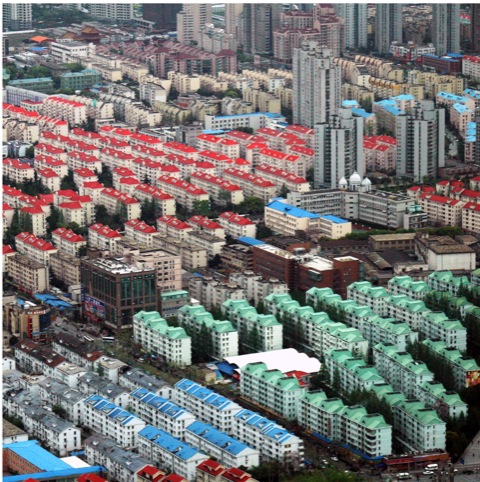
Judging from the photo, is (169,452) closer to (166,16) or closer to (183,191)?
(183,191)

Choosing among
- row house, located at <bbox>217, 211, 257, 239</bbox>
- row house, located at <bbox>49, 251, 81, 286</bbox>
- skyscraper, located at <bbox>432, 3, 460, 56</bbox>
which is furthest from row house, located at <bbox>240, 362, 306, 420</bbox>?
skyscraper, located at <bbox>432, 3, 460, 56</bbox>

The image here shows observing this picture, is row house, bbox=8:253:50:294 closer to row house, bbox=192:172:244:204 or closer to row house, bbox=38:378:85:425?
row house, bbox=38:378:85:425

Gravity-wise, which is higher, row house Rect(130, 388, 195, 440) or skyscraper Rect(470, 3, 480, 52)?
skyscraper Rect(470, 3, 480, 52)

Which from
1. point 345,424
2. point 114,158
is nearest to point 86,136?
point 114,158

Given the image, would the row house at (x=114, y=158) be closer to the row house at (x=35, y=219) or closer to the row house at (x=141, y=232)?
the row house at (x=35, y=219)

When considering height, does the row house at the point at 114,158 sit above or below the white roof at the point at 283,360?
above

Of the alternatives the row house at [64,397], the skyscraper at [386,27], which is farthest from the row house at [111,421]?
the skyscraper at [386,27]
